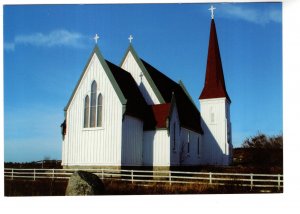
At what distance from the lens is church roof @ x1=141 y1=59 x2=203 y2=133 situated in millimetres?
21086

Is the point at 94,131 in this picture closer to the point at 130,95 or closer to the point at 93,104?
the point at 93,104

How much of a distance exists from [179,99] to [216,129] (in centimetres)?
304

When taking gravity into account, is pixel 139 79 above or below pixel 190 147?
above

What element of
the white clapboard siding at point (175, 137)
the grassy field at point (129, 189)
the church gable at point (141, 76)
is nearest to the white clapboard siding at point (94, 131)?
the grassy field at point (129, 189)

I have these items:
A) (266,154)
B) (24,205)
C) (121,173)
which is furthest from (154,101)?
(24,205)

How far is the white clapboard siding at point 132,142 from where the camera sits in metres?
17.0

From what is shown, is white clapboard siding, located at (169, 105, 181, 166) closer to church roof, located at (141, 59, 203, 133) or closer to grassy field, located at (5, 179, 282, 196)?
church roof, located at (141, 59, 203, 133)

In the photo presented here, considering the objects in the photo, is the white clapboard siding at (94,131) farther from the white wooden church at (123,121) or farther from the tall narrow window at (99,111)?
the tall narrow window at (99,111)

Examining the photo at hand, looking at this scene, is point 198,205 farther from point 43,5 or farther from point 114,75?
point 43,5

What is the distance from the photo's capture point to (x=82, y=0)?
13.4m

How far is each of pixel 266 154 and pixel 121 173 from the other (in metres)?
6.36

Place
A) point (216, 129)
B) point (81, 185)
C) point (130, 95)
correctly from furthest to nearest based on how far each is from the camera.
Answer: point (216, 129)
point (130, 95)
point (81, 185)

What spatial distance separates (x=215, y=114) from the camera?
79.5ft

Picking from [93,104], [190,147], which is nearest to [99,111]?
[93,104]
